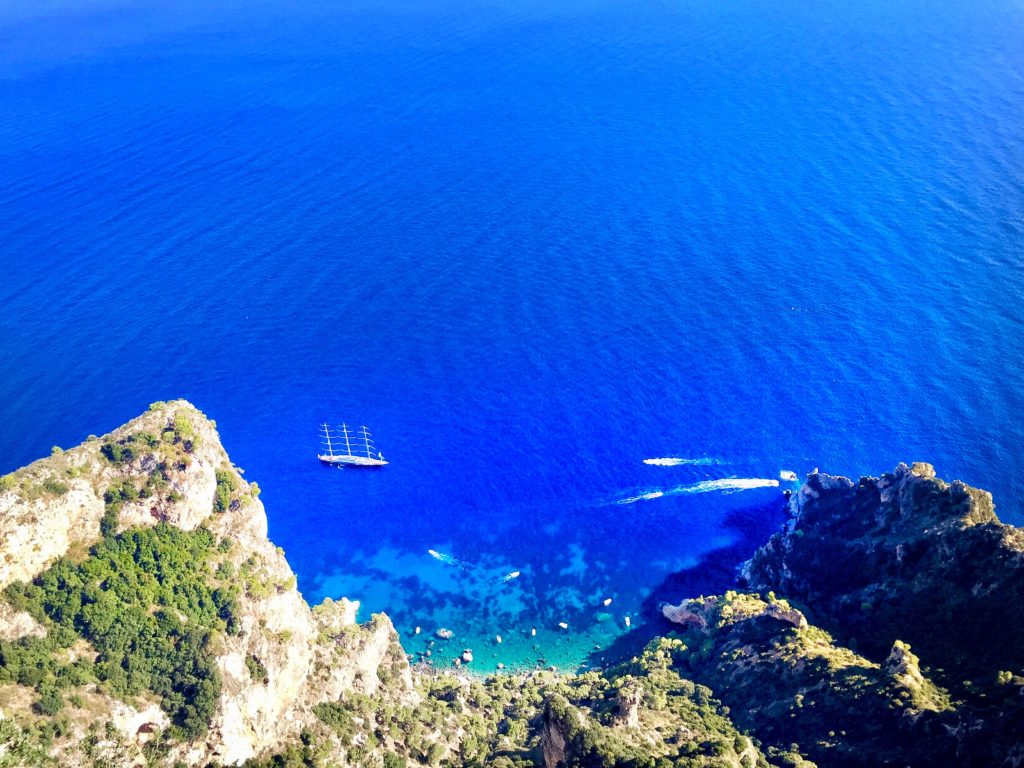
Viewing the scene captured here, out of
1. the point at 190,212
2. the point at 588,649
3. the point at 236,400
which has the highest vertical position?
the point at 190,212

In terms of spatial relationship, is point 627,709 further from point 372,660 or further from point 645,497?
point 645,497

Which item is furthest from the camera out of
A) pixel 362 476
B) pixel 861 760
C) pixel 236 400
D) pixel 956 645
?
pixel 236 400

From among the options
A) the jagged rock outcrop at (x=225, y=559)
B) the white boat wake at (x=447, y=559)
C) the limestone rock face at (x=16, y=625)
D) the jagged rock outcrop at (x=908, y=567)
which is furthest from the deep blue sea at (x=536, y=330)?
the limestone rock face at (x=16, y=625)

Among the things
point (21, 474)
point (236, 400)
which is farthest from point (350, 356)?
point (21, 474)

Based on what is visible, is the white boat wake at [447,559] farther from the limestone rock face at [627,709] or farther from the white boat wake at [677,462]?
the limestone rock face at [627,709]

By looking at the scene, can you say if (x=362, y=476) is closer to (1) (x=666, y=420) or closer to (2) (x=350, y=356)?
(2) (x=350, y=356)
